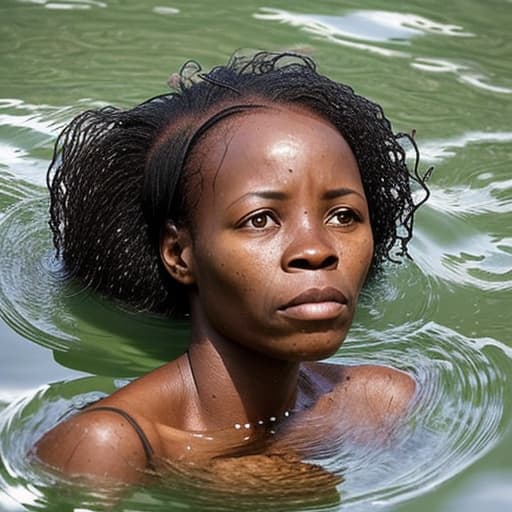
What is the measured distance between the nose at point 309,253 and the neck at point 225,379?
29cm

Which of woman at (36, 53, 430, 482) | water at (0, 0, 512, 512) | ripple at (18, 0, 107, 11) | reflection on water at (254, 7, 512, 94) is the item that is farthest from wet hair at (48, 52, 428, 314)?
ripple at (18, 0, 107, 11)

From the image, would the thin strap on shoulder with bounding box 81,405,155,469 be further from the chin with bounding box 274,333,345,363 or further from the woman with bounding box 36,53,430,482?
the chin with bounding box 274,333,345,363

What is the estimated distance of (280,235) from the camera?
306 cm

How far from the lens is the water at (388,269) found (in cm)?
320

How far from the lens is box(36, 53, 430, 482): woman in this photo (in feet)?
9.93

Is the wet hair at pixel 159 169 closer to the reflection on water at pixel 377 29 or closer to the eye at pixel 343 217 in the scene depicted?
the eye at pixel 343 217

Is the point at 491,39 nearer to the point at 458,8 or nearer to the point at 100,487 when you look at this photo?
the point at 458,8

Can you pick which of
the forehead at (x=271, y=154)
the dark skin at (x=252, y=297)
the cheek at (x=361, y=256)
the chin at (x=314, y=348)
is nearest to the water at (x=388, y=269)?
the dark skin at (x=252, y=297)

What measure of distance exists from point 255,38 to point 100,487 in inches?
125

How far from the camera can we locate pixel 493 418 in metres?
3.45

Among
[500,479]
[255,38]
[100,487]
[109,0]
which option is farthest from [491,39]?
[100,487]

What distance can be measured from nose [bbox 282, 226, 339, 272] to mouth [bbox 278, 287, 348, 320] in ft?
0.17

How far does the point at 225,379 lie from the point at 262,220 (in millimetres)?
383

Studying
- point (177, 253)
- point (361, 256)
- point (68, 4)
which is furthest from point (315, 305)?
point (68, 4)
